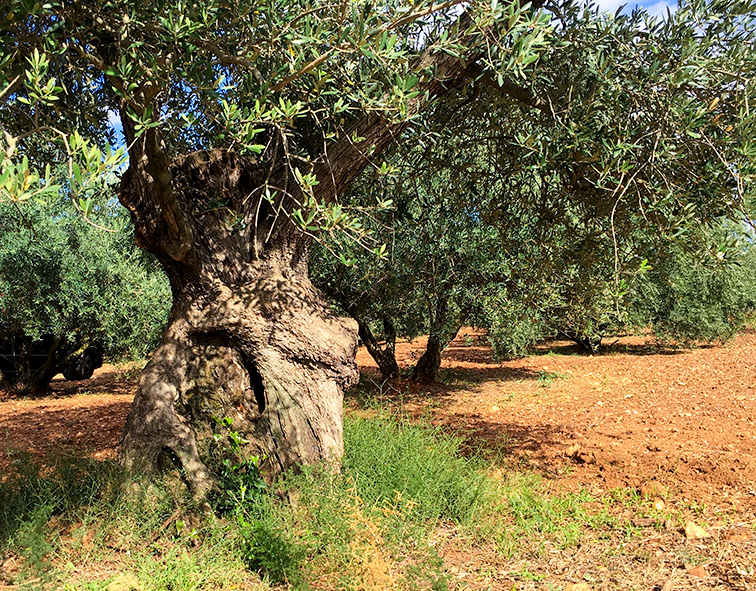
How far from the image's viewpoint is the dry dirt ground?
3.82m

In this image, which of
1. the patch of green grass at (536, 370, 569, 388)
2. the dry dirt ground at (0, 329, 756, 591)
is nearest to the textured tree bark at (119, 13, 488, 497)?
the dry dirt ground at (0, 329, 756, 591)

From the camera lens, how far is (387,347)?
11.7m

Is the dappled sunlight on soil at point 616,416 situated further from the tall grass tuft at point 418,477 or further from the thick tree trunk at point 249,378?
the thick tree trunk at point 249,378

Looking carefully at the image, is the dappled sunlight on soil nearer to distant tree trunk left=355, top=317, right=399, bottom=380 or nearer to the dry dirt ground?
the dry dirt ground

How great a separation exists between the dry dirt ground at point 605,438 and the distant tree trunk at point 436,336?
39 cm

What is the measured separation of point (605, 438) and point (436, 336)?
13.6 ft

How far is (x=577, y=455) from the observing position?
20.8ft

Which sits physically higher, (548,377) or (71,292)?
(71,292)

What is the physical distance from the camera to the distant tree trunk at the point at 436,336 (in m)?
10.3

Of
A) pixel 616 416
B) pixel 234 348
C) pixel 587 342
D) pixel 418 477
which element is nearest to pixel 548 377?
pixel 616 416

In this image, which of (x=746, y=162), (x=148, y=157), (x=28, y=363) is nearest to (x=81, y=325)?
(x=28, y=363)

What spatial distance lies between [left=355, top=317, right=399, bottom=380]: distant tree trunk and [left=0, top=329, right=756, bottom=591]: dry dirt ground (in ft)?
1.73

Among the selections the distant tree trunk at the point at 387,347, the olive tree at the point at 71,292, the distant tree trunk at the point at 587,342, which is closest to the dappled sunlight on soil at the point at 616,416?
the distant tree trunk at the point at 387,347

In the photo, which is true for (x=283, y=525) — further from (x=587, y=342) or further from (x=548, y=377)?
(x=587, y=342)
